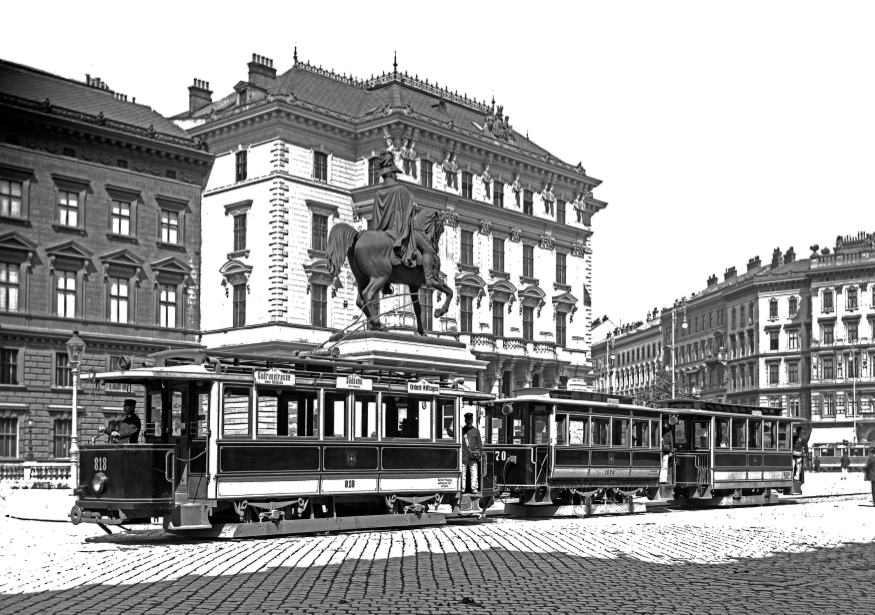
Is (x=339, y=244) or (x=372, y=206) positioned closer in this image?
(x=339, y=244)

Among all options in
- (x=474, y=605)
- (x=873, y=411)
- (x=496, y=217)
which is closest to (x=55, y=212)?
(x=496, y=217)

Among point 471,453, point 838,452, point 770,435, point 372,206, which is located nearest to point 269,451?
point 471,453

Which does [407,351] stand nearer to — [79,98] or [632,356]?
[79,98]

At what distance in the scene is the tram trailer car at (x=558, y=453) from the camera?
27.2m

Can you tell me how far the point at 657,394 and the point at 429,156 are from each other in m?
47.6

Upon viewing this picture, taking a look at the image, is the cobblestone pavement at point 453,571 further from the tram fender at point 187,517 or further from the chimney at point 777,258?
the chimney at point 777,258

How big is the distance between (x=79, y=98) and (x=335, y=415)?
44.0m

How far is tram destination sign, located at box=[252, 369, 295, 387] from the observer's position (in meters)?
20.5

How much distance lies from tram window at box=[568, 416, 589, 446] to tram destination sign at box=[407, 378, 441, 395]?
16.2ft

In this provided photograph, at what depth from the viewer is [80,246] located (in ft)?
185

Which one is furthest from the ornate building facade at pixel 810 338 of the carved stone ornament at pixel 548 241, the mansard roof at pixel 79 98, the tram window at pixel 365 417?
the tram window at pixel 365 417

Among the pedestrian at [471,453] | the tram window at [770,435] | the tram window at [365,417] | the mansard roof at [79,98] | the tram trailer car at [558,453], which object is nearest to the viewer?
the tram window at [365,417]

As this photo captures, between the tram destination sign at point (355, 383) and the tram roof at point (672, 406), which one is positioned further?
the tram roof at point (672, 406)

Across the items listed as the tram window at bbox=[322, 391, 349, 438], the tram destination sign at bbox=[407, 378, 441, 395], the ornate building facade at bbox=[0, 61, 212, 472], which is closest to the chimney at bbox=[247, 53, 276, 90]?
the ornate building facade at bbox=[0, 61, 212, 472]
